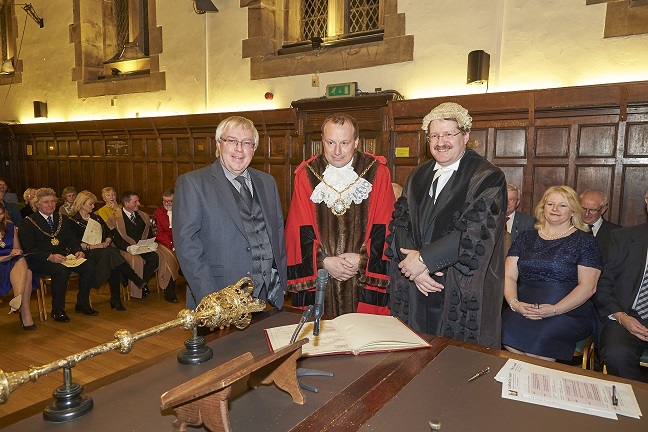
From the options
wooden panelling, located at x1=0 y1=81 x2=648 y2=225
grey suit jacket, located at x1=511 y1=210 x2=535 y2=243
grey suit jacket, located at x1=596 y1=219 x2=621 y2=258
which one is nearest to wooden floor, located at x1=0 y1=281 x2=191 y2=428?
wooden panelling, located at x1=0 y1=81 x2=648 y2=225

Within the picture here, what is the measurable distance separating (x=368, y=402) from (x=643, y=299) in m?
2.54

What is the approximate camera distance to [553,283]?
9.70 ft

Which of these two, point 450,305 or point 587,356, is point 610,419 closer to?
point 450,305

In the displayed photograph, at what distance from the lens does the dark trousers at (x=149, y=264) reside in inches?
222

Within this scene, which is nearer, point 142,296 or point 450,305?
point 450,305

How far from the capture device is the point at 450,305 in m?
2.19

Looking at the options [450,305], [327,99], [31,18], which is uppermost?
[31,18]

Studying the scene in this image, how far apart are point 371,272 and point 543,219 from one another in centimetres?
142

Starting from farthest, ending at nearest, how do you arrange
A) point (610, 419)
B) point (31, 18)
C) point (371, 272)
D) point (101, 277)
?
1. point (31, 18)
2. point (101, 277)
3. point (371, 272)
4. point (610, 419)

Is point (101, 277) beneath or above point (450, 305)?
beneath

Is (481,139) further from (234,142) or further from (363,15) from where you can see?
(234,142)

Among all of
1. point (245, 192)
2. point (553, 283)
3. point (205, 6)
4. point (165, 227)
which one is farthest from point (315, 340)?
point (205, 6)

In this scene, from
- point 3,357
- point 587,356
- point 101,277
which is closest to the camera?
point 587,356

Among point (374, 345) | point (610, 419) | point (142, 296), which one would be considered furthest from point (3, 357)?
point (610, 419)
